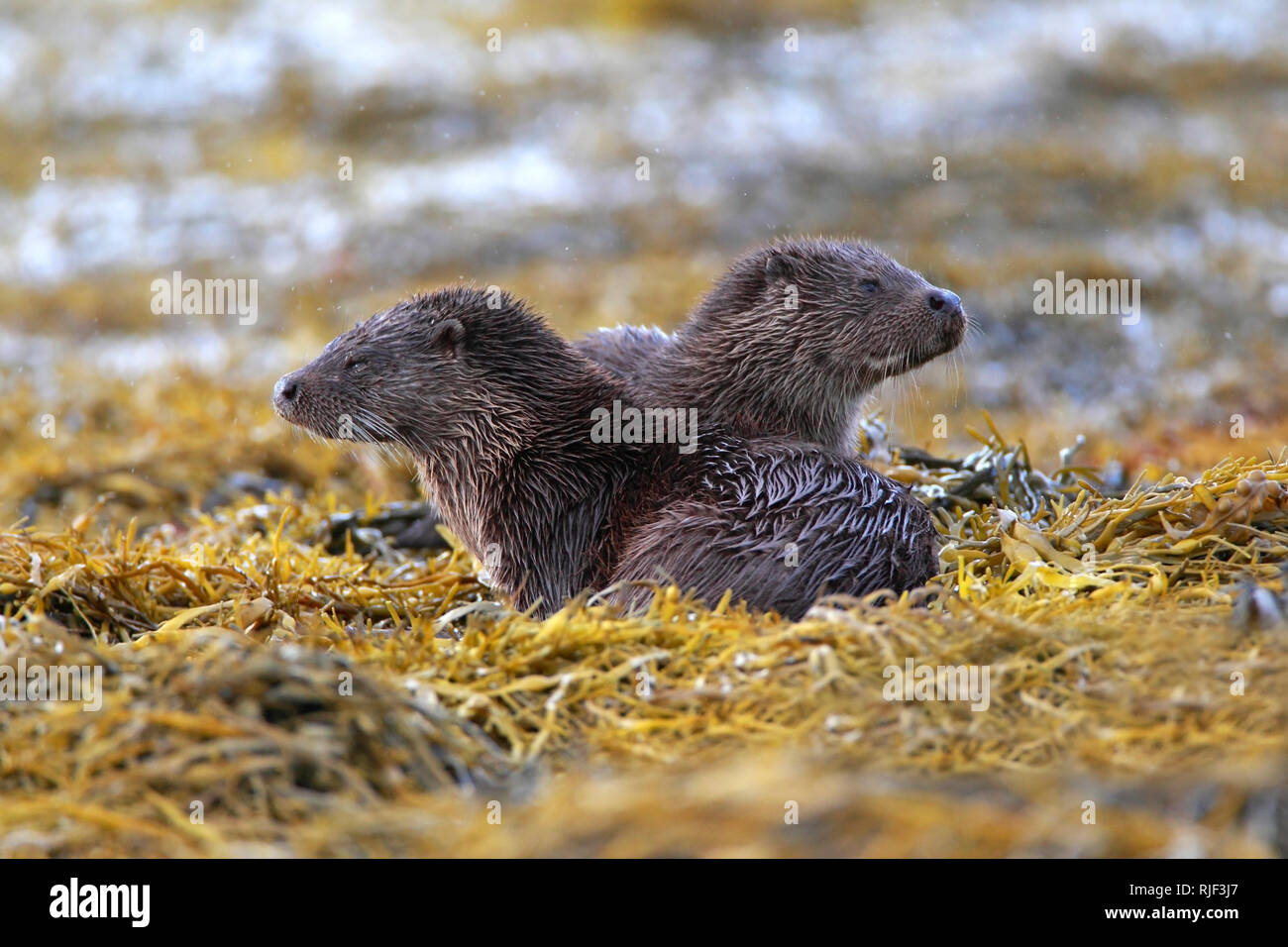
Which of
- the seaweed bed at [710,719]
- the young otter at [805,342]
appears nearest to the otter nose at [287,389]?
the seaweed bed at [710,719]

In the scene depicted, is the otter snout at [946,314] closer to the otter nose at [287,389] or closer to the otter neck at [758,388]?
the otter neck at [758,388]

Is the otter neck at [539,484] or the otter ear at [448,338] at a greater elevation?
the otter ear at [448,338]

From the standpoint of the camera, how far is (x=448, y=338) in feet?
17.0

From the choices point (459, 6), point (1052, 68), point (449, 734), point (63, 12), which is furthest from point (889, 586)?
point (63, 12)

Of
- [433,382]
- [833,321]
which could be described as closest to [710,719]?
[433,382]

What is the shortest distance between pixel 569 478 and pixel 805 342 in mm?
1289

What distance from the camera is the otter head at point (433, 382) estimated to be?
5133mm

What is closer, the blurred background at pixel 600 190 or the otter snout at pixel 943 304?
the otter snout at pixel 943 304

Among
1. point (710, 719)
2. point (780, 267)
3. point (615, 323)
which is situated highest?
point (615, 323)

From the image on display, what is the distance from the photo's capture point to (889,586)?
4.41 meters

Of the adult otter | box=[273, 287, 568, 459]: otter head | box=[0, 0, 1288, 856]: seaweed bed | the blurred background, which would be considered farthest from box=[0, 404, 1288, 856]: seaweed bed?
the blurred background

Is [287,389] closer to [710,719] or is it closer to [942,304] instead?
[710,719]

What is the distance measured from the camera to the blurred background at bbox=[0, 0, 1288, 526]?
986 centimetres

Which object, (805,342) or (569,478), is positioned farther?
(805,342)
